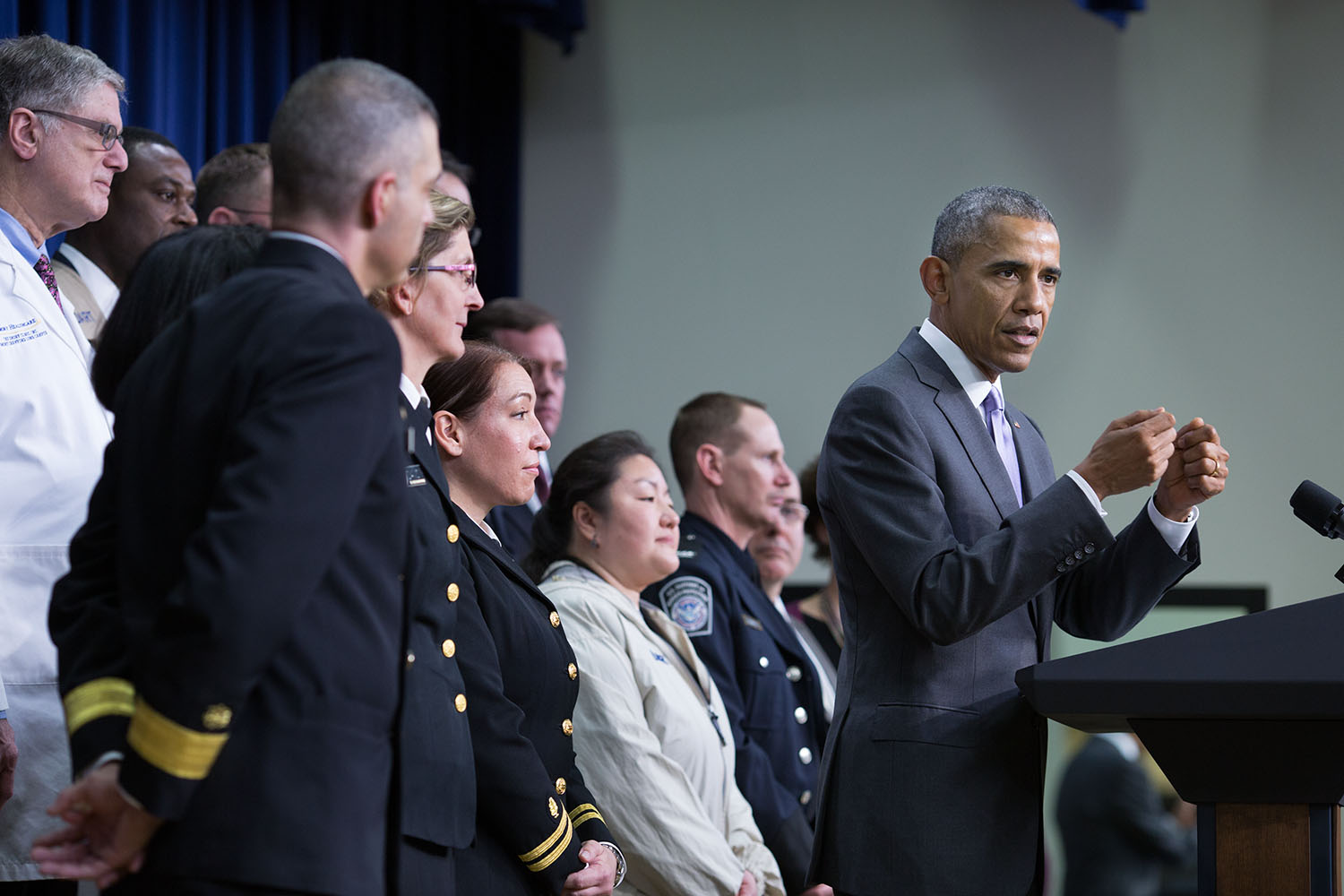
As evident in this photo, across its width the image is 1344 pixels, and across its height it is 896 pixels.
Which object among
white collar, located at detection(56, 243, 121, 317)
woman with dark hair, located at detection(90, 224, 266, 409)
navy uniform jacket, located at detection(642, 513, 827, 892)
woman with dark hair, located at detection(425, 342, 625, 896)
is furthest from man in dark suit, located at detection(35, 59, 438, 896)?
navy uniform jacket, located at detection(642, 513, 827, 892)

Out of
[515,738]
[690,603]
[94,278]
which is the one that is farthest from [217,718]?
[690,603]

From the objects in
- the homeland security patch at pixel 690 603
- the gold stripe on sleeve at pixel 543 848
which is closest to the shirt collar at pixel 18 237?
the gold stripe on sleeve at pixel 543 848

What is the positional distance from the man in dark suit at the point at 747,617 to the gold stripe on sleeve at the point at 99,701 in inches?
74.1

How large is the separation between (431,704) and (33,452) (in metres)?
0.74

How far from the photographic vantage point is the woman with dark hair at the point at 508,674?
192 cm

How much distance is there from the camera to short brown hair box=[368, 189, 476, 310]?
6.45 ft

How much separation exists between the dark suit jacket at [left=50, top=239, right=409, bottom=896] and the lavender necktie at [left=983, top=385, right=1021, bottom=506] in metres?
0.97

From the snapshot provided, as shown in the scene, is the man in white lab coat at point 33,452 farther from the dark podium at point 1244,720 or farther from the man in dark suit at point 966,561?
the dark podium at point 1244,720

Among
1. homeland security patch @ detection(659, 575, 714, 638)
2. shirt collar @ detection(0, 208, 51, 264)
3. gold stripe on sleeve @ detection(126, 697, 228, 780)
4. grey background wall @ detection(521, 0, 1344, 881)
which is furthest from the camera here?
grey background wall @ detection(521, 0, 1344, 881)

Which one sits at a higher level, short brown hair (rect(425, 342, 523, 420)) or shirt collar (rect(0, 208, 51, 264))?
shirt collar (rect(0, 208, 51, 264))

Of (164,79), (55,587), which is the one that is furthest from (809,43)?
(55,587)

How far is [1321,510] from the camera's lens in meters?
1.75

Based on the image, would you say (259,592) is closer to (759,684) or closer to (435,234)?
(435,234)

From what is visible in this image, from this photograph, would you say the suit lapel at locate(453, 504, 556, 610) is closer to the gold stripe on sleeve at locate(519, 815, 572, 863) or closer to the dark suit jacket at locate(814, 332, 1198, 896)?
the gold stripe on sleeve at locate(519, 815, 572, 863)
